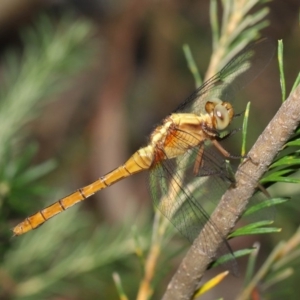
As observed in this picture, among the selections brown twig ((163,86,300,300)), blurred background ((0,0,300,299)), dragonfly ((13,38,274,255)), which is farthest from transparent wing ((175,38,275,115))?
blurred background ((0,0,300,299))

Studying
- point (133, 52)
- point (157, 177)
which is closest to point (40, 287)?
point (157, 177)

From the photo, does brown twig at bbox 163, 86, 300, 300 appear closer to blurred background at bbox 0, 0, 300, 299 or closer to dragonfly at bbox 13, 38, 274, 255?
dragonfly at bbox 13, 38, 274, 255

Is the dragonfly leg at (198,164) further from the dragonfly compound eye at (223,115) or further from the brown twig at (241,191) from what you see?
the brown twig at (241,191)

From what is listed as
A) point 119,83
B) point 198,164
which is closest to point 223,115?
point 198,164

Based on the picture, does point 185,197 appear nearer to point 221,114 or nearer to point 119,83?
point 221,114

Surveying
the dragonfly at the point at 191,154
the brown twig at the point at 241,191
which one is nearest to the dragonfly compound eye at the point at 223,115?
the dragonfly at the point at 191,154
